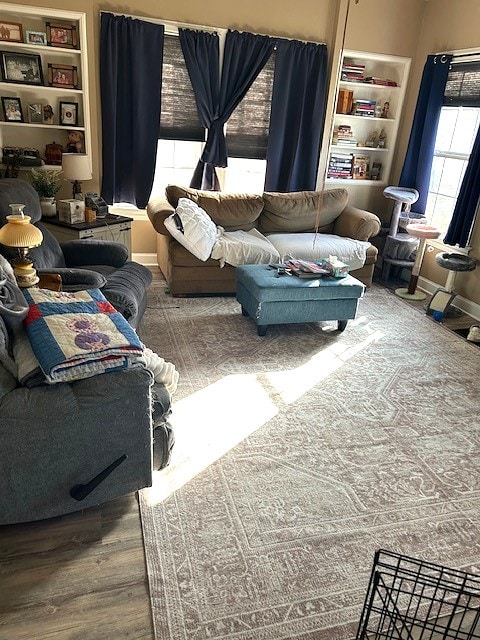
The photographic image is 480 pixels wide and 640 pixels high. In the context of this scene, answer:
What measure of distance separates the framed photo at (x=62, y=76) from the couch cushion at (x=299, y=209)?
2.03 m

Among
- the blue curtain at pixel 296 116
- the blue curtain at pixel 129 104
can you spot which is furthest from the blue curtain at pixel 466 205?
the blue curtain at pixel 129 104

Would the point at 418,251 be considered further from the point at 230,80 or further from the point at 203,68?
the point at 203,68

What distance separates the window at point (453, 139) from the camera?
4.54 meters

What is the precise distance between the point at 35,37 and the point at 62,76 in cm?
34

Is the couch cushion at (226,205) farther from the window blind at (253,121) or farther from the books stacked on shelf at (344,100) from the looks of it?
the books stacked on shelf at (344,100)

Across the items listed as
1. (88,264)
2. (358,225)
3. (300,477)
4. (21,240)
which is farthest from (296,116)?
(300,477)

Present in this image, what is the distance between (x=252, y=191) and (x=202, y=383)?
118 inches

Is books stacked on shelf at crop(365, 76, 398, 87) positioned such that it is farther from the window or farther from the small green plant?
the small green plant

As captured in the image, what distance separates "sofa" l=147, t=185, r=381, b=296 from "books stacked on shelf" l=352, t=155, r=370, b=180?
0.49 metres

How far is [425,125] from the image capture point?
498 cm

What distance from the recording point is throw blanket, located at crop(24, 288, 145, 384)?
71.1 inches

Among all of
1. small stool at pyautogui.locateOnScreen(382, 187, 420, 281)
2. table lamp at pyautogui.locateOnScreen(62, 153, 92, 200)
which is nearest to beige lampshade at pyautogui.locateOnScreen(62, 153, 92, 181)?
table lamp at pyautogui.locateOnScreen(62, 153, 92, 200)

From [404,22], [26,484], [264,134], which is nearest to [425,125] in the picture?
[404,22]

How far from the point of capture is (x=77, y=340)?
190 centimetres
